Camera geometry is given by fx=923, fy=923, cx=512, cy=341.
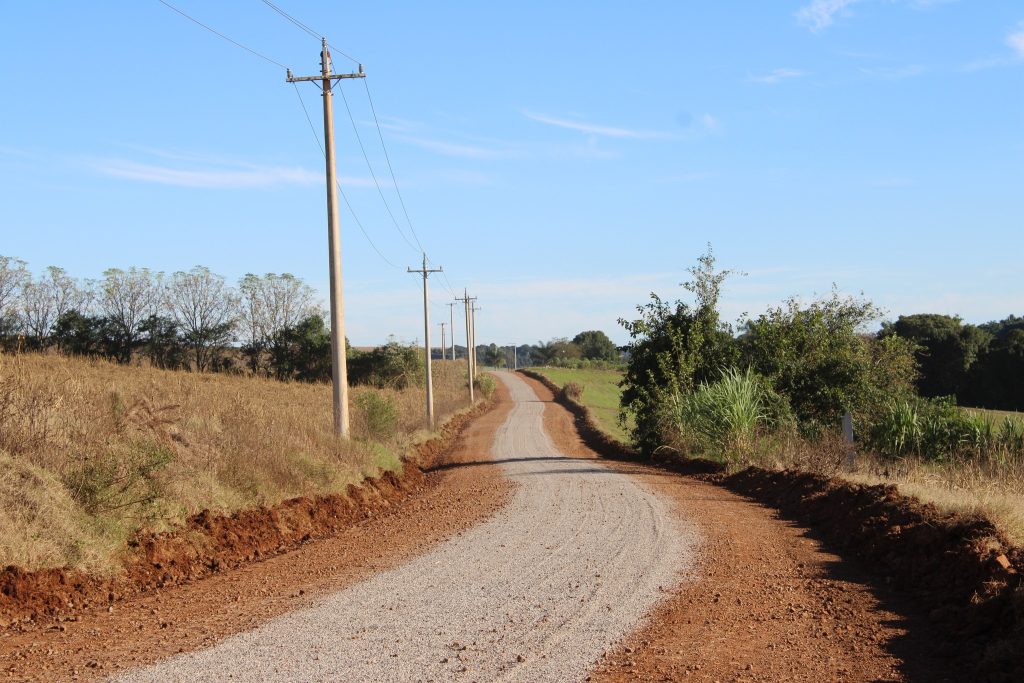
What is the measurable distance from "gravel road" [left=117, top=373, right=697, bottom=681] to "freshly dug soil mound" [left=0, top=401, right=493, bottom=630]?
222cm

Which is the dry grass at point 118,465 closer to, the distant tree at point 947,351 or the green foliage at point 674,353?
the green foliage at point 674,353

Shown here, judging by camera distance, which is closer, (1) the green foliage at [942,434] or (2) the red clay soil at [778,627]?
(2) the red clay soil at [778,627]

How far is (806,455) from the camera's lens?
63.9ft

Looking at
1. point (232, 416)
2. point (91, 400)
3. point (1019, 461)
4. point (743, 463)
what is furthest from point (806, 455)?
point (91, 400)

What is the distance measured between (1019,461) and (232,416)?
598 inches

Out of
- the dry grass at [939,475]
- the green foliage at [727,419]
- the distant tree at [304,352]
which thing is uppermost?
the distant tree at [304,352]

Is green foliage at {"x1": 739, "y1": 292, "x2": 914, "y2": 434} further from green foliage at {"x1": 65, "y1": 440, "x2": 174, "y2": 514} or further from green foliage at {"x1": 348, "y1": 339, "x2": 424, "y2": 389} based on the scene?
green foliage at {"x1": 348, "y1": 339, "x2": 424, "y2": 389}

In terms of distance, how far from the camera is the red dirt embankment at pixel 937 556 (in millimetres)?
6882

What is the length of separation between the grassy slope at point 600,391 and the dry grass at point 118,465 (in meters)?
26.5

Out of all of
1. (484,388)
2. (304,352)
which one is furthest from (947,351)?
(304,352)

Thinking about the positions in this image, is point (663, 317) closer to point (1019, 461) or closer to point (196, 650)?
point (1019, 461)

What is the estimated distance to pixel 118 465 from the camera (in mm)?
10992

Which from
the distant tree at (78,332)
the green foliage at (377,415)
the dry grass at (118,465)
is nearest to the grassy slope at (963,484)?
the dry grass at (118,465)

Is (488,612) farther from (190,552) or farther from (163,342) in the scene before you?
(163,342)
